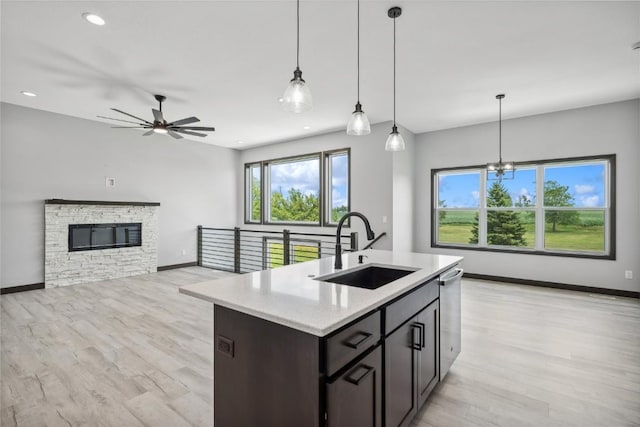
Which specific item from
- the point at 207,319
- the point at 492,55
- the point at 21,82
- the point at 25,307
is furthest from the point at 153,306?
the point at 492,55

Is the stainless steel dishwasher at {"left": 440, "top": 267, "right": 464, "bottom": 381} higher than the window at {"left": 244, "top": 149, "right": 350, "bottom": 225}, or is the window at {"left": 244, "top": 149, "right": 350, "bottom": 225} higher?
the window at {"left": 244, "top": 149, "right": 350, "bottom": 225}

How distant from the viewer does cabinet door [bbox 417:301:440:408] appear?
1.84m

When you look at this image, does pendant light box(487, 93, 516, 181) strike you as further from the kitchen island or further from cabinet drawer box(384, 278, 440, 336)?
the kitchen island

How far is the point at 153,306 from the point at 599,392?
4.63 meters

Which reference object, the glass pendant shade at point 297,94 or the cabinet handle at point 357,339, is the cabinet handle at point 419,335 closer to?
the cabinet handle at point 357,339

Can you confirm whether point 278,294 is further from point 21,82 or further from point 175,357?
point 21,82

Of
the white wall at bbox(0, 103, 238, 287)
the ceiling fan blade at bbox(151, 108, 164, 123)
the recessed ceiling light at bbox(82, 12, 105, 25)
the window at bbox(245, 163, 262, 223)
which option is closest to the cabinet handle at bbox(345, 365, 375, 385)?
the recessed ceiling light at bbox(82, 12, 105, 25)

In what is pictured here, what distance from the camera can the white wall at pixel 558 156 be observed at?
4570 mm

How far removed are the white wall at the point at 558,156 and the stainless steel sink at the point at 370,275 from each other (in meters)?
4.34

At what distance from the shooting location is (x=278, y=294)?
1.48 metres

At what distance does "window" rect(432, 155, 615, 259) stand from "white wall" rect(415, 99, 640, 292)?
0.13 metres

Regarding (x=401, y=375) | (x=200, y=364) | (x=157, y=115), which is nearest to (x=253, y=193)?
(x=157, y=115)

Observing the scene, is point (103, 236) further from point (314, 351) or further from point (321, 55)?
point (314, 351)

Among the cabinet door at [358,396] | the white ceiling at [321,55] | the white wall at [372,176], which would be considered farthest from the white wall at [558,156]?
the cabinet door at [358,396]
